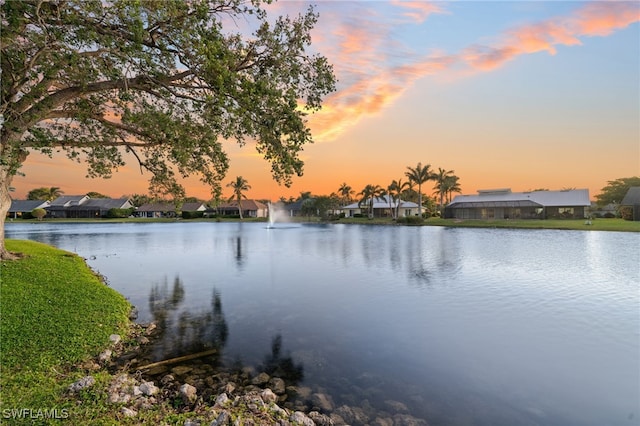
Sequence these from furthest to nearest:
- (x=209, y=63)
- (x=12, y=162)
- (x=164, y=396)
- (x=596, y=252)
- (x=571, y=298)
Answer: (x=596, y=252) → (x=571, y=298) → (x=12, y=162) → (x=209, y=63) → (x=164, y=396)

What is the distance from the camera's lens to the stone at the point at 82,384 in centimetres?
601

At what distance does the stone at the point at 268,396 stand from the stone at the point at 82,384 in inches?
122

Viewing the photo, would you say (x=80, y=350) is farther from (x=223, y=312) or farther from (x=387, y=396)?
(x=387, y=396)

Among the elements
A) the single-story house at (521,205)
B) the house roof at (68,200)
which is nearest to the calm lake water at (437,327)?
the single-story house at (521,205)

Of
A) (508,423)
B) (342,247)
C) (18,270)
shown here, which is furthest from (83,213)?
(508,423)

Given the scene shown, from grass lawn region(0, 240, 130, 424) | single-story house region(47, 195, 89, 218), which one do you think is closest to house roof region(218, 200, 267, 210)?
single-story house region(47, 195, 89, 218)

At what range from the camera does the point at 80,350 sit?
8141mm

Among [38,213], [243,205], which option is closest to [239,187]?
[243,205]

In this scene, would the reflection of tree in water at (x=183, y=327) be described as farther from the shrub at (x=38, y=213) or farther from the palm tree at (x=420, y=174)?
the shrub at (x=38, y=213)

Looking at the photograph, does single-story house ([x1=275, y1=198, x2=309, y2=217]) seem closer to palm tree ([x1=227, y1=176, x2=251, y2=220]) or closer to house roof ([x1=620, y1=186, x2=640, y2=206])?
palm tree ([x1=227, y1=176, x2=251, y2=220])

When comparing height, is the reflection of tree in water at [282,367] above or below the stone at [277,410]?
below

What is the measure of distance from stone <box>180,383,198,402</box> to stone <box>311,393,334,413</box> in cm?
230

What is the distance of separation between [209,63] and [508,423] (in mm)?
10324

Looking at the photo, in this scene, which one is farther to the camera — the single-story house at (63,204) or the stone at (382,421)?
the single-story house at (63,204)
